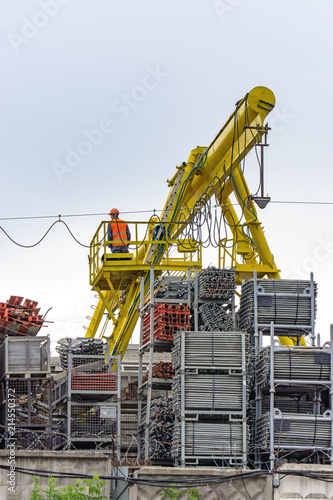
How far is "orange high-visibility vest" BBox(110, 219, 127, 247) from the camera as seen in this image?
94.0 ft

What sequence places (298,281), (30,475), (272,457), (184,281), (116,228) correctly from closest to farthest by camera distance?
1. (30,475)
2. (272,457)
3. (298,281)
4. (184,281)
5. (116,228)

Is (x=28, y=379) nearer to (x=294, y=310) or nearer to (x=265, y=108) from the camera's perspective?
(x=294, y=310)

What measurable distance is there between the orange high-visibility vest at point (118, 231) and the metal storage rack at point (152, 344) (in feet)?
7.44

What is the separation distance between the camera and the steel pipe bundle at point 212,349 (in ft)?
73.5

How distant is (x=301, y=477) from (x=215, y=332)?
170 inches

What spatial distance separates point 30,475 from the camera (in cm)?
1850

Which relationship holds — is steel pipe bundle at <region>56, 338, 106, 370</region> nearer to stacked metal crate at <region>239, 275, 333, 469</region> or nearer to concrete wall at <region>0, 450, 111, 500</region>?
stacked metal crate at <region>239, 275, 333, 469</region>

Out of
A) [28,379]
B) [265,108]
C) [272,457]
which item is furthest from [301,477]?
[265,108]

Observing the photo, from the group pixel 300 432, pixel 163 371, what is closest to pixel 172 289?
pixel 163 371

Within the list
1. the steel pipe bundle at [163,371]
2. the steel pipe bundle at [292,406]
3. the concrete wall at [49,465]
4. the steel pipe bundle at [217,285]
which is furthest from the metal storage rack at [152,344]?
the concrete wall at [49,465]

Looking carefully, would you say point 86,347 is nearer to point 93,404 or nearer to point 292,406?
point 93,404

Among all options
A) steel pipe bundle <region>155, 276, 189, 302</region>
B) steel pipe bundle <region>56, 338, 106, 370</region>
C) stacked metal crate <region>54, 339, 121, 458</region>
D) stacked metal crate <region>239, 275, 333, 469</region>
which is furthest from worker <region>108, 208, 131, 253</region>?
stacked metal crate <region>239, 275, 333, 469</region>

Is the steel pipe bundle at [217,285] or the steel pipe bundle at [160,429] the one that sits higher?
the steel pipe bundle at [217,285]

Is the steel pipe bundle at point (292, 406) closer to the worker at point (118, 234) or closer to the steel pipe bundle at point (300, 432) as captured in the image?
the steel pipe bundle at point (300, 432)
